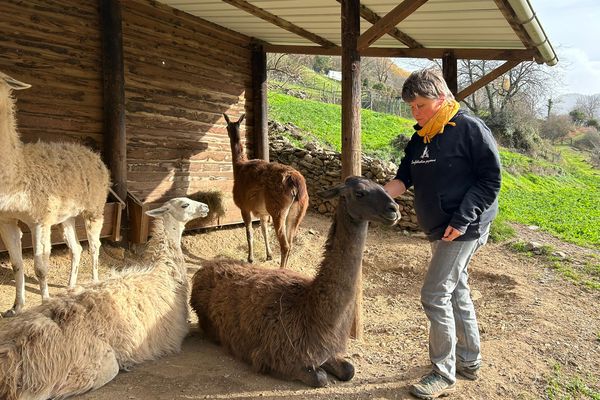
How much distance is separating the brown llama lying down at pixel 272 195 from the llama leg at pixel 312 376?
360 cm

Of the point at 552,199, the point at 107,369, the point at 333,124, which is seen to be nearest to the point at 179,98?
the point at 107,369

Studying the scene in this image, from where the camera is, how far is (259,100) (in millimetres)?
9633

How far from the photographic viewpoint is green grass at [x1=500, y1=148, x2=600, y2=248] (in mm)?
11406

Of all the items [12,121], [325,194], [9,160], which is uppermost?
[12,121]

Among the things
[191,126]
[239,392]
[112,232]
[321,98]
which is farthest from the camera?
[321,98]

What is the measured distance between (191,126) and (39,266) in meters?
4.26

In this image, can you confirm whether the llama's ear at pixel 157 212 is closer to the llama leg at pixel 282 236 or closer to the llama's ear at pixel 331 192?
the llama's ear at pixel 331 192

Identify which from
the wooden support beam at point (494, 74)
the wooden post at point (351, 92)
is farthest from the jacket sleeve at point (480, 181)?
the wooden support beam at point (494, 74)

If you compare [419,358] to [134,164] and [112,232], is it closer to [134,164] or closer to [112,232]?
[112,232]

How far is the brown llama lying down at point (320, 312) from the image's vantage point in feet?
10.8

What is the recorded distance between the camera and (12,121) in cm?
451

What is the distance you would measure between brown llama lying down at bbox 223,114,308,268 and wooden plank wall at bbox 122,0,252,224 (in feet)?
2.71

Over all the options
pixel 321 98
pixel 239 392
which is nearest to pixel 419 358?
pixel 239 392

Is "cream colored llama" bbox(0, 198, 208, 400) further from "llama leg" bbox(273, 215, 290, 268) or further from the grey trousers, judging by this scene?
"llama leg" bbox(273, 215, 290, 268)
